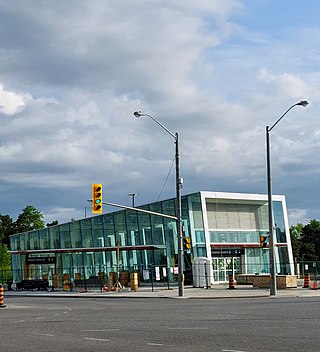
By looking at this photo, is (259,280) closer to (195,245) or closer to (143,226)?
(195,245)

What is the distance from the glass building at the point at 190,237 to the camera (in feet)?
200

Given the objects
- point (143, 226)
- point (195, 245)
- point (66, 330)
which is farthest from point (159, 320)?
point (143, 226)

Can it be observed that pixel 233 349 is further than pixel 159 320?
No

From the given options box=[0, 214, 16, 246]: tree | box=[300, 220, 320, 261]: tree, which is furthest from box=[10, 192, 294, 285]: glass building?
box=[0, 214, 16, 246]: tree

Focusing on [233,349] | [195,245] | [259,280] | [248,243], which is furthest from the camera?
[248,243]

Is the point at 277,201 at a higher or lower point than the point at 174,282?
higher

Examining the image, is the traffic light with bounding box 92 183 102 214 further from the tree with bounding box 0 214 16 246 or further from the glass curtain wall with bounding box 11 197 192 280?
the tree with bounding box 0 214 16 246

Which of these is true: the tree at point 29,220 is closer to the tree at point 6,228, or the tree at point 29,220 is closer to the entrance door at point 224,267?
the tree at point 6,228

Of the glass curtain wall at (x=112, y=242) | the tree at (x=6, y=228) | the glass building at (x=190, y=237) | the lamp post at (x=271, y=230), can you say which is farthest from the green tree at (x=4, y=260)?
the lamp post at (x=271, y=230)

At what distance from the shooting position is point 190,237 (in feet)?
198

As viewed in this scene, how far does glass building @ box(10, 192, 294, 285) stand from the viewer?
6097 centimetres

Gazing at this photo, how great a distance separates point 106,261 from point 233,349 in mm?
57556

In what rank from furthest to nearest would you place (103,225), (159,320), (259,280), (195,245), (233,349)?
(103,225), (195,245), (259,280), (159,320), (233,349)

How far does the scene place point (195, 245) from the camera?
60469mm
